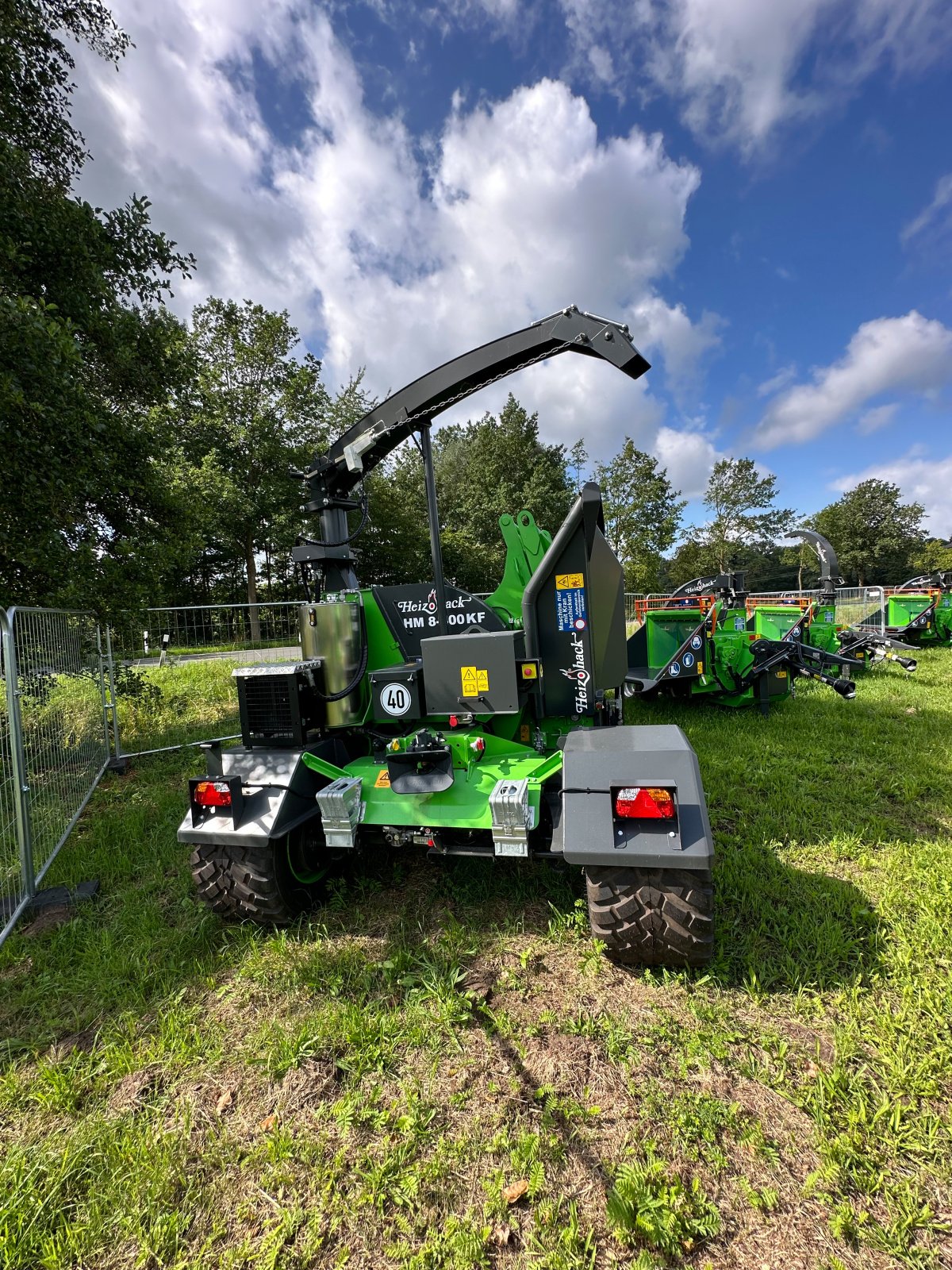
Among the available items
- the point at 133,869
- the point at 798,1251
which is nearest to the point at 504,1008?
the point at 798,1251

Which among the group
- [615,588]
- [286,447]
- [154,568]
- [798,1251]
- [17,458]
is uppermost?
[286,447]

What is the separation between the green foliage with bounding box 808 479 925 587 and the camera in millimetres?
53562

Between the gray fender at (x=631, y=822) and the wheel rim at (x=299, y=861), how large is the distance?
1619 millimetres

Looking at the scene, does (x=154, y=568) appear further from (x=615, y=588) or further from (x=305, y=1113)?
(x=305, y=1113)

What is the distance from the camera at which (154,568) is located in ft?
19.4

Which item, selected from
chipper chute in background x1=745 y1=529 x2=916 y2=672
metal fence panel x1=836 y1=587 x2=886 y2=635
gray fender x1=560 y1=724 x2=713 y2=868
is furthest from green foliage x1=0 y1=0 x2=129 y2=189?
metal fence panel x1=836 y1=587 x2=886 y2=635

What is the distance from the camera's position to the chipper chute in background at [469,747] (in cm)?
231

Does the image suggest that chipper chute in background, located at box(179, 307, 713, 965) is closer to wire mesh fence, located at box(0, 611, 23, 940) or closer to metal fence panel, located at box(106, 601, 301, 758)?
wire mesh fence, located at box(0, 611, 23, 940)

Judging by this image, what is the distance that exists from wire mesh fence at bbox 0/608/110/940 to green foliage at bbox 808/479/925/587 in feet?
205

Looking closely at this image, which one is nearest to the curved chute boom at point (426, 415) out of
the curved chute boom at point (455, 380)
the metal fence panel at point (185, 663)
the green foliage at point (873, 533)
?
the curved chute boom at point (455, 380)

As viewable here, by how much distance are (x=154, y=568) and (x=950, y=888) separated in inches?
285

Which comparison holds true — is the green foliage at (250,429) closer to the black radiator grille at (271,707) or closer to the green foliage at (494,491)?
the green foliage at (494,491)

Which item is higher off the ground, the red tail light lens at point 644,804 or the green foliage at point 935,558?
the green foliage at point 935,558

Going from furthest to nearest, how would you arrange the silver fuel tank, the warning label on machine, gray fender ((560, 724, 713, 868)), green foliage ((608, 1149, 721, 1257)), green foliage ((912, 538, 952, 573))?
green foliage ((912, 538, 952, 573))
the silver fuel tank
the warning label on machine
gray fender ((560, 724, 713, 868))
green foliage ((608, 1149, 721, 1257))
